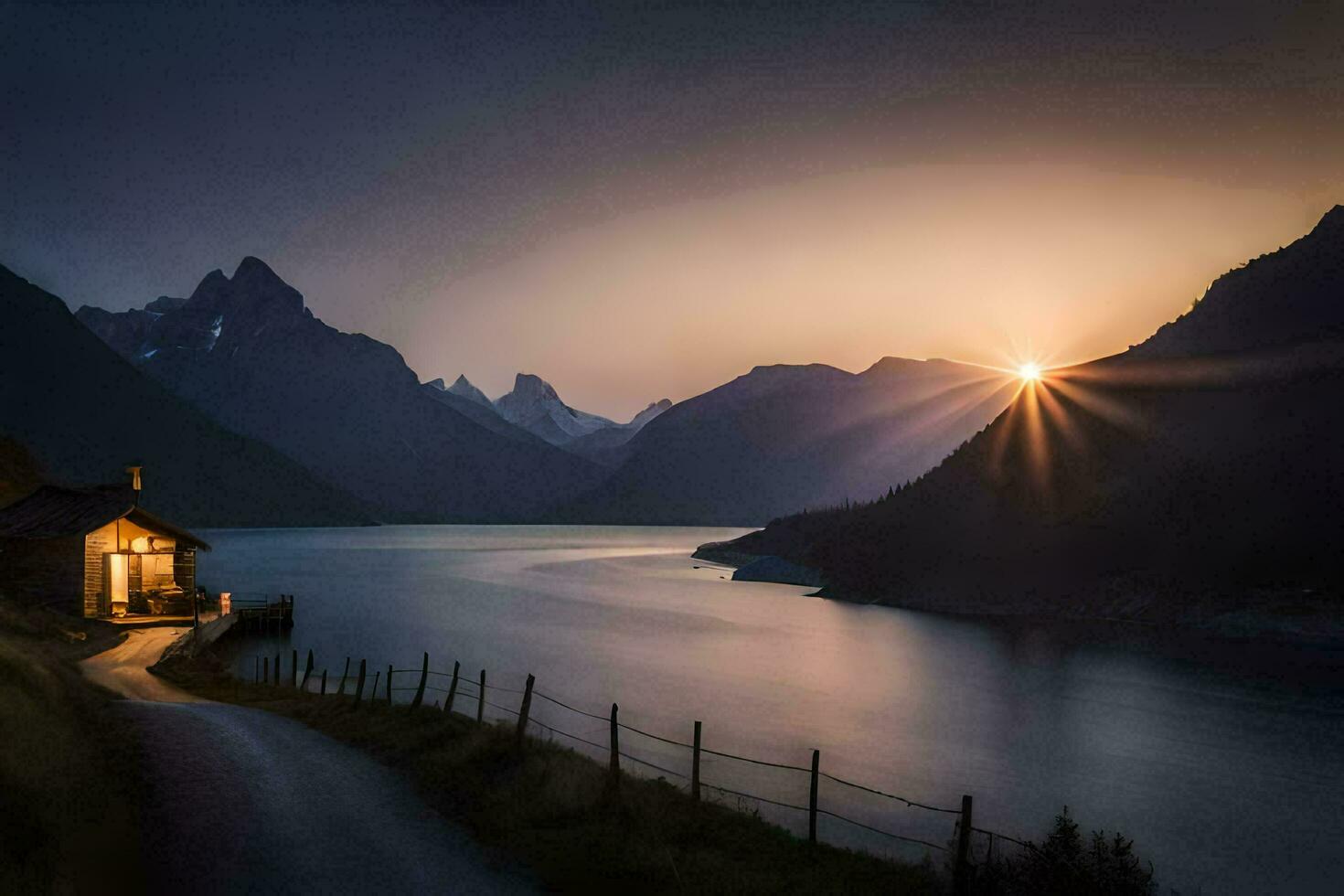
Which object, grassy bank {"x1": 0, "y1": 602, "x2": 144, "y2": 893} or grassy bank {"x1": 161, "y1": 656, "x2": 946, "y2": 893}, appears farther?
grassy bank {"x1": 161, "y1": 656, "x2": 946, "y2": 893}

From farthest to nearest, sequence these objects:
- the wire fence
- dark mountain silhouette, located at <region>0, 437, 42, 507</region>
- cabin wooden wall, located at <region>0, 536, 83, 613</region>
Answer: dark mountain silhouette, located at <region>0, 437, 42, 507</region>, cabin wooden wall, located at <region>0, 536, 83, 613</region>, the wire fence

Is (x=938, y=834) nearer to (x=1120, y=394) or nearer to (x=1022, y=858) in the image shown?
(x=1022, y=858)

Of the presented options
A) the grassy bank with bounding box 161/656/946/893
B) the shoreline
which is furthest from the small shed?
the shoreline

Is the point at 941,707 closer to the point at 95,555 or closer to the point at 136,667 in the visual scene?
the point at 136,667

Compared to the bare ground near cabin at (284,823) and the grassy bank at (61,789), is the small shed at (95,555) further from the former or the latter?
the bare ground near cabin at (284,823)

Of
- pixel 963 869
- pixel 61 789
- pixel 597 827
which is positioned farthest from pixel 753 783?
pixel 61 789

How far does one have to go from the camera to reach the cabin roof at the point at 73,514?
50.7 m

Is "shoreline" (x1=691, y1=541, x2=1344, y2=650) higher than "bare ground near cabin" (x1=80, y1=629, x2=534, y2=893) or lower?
lower

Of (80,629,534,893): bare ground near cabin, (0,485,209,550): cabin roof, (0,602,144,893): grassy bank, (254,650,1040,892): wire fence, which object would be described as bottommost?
(254,650,1040,892): wire fence

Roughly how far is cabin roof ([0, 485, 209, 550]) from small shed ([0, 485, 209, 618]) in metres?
0.06

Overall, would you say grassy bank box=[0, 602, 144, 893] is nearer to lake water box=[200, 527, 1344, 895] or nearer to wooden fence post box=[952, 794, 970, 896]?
wooden fence post box=[952, 794, 970, 896]

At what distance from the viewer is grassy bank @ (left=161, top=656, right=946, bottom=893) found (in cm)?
1488

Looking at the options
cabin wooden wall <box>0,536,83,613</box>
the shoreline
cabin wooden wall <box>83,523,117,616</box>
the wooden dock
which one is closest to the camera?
cabin wooden wall <box>83,523,117,616</box>

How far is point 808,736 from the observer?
146 feet
